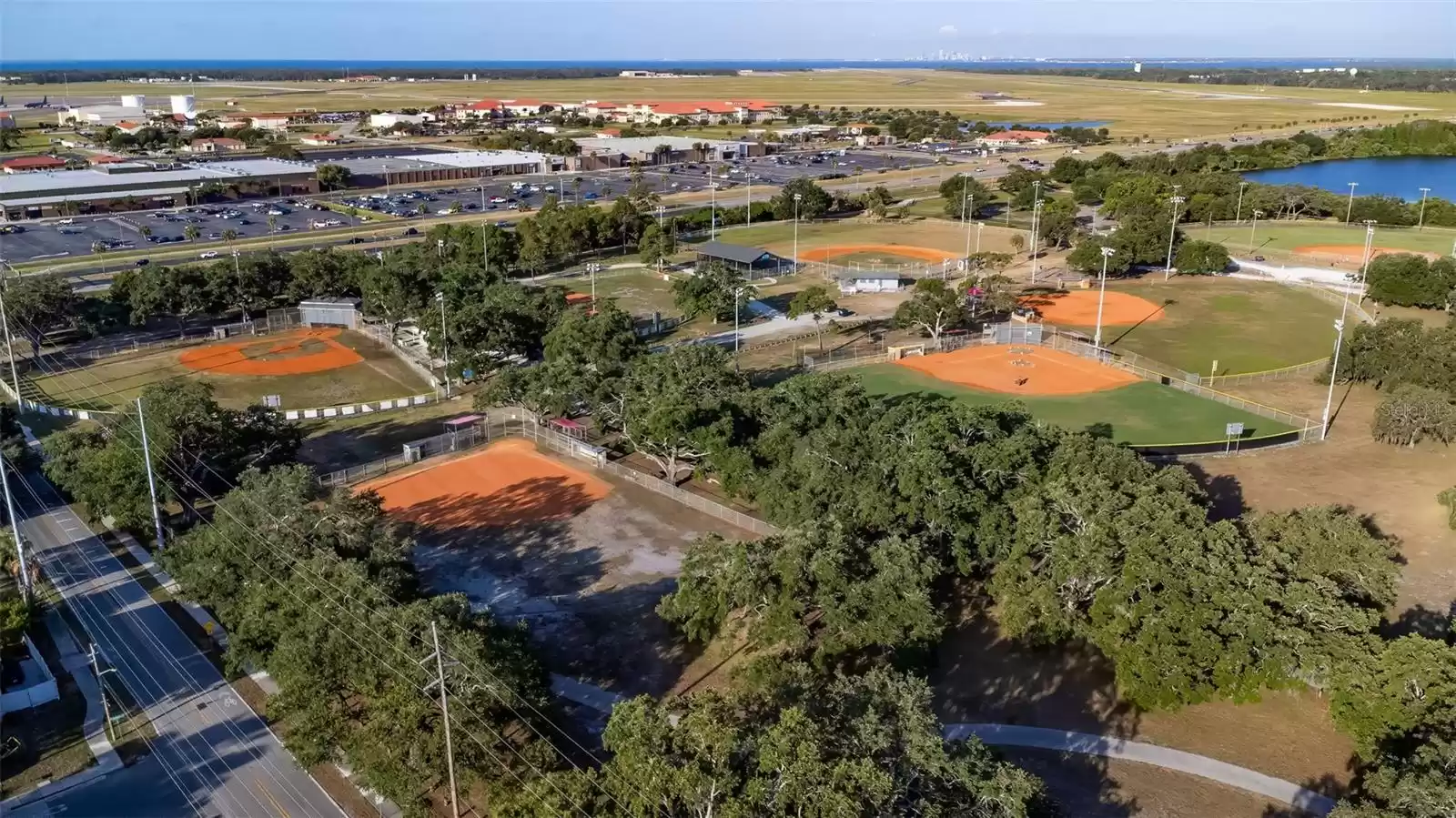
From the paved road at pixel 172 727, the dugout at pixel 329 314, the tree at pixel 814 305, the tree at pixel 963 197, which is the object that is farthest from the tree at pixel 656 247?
the paved road at pixel 172 727

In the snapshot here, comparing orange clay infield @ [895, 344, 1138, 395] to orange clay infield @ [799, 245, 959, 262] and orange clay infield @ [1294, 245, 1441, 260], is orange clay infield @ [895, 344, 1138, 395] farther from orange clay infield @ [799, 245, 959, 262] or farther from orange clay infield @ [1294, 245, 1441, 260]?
orange clay infield @ [1294, 245, 1441, 260]

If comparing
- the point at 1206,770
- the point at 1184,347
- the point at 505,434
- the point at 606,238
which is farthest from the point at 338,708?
the point at 606,238

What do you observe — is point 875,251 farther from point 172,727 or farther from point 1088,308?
point 172,727

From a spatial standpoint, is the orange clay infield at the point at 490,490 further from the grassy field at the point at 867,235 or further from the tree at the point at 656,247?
the grassy field at the point at 867,235

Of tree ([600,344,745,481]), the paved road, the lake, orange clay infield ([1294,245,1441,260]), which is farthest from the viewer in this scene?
the lake

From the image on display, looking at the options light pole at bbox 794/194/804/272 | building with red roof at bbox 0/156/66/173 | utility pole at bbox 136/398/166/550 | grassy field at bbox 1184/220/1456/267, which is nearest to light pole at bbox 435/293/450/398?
utility pole at bbox 136/398/166/550
